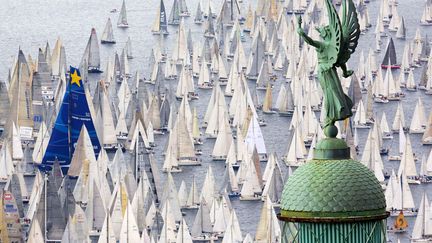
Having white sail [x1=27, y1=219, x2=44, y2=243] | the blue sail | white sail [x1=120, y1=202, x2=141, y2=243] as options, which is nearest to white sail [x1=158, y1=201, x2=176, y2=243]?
white sail [x1=120, y1=202, x2=141, y2=243]

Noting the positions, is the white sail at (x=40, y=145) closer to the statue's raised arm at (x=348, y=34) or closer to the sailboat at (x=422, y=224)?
the sailboat at (x=422, y=224)

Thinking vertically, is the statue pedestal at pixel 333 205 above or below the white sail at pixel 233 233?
above

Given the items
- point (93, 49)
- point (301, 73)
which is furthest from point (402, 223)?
point (93, 49)

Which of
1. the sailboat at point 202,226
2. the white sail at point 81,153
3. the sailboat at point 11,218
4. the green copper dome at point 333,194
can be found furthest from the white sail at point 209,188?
the green copper dome at point 333,194

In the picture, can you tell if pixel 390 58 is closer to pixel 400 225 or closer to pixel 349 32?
pixel 400 225

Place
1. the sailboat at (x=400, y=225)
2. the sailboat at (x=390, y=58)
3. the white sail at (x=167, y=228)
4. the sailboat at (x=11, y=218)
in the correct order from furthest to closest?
the sailboat at (x=390, y=58), the sailboat at (x=400, y=225), the sailboat at (x=11, y=218), the white sail at (x=167, y=228)
